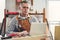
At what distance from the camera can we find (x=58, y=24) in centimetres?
262

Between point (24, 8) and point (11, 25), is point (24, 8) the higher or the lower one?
the higher one

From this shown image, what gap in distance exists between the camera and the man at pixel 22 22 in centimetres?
259

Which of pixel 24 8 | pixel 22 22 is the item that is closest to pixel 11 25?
pixel 22 22

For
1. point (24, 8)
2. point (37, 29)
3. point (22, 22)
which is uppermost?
point (24, 8)

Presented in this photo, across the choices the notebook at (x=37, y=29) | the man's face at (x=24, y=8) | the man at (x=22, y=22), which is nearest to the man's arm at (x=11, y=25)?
the man at (x=22, y=22)

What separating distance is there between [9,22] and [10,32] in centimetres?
18

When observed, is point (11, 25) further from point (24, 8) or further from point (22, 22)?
point (24, 8)

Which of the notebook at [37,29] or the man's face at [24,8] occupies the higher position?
the man's face at [24,8]

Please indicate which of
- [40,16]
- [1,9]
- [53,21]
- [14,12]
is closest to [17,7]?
[14,12]

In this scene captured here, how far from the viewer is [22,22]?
8.64 feet

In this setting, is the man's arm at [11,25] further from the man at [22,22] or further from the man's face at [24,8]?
the man's face at [24,8]

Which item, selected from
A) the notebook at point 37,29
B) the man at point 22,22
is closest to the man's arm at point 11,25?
the man at point 22,22

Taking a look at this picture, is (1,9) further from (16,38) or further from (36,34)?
(36,34)

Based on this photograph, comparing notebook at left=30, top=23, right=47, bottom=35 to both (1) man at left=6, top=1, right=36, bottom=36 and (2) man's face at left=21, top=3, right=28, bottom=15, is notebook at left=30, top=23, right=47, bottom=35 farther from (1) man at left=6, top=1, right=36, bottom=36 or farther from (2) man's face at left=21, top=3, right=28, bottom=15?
(2) man's face at left=21, top=3, right=28, bottom=15
